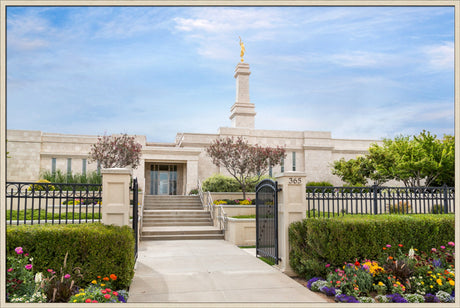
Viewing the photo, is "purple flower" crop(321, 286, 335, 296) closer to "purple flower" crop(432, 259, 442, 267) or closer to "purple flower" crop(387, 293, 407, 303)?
"purple flower" crop(387, 293, 407, 303)

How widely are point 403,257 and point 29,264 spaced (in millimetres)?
6481

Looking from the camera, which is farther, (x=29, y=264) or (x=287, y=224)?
(x=287, y=224)

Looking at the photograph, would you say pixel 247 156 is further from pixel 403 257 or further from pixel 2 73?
pixel 2 73

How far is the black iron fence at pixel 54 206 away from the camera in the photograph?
7406mm

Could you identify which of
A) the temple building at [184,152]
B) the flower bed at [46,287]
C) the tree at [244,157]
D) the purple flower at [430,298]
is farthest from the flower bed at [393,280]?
the temple building at [184,152]

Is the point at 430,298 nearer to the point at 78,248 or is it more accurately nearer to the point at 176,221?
the point at 78,248

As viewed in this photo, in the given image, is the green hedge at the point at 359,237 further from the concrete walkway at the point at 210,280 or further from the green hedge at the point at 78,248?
the green hedge at the point at 78,248

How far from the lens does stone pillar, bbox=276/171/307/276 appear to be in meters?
8.55

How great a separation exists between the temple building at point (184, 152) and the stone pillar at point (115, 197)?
61.2 ft

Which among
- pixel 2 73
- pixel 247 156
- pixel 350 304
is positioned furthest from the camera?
pixel 247 156

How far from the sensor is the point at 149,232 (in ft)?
49.9

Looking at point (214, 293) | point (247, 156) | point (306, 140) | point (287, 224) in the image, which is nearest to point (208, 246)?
point (287, 224)

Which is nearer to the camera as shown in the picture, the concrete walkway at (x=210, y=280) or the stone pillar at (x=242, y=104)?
the concrete walkway at (x=210, y=280)

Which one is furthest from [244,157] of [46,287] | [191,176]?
[46,287]
